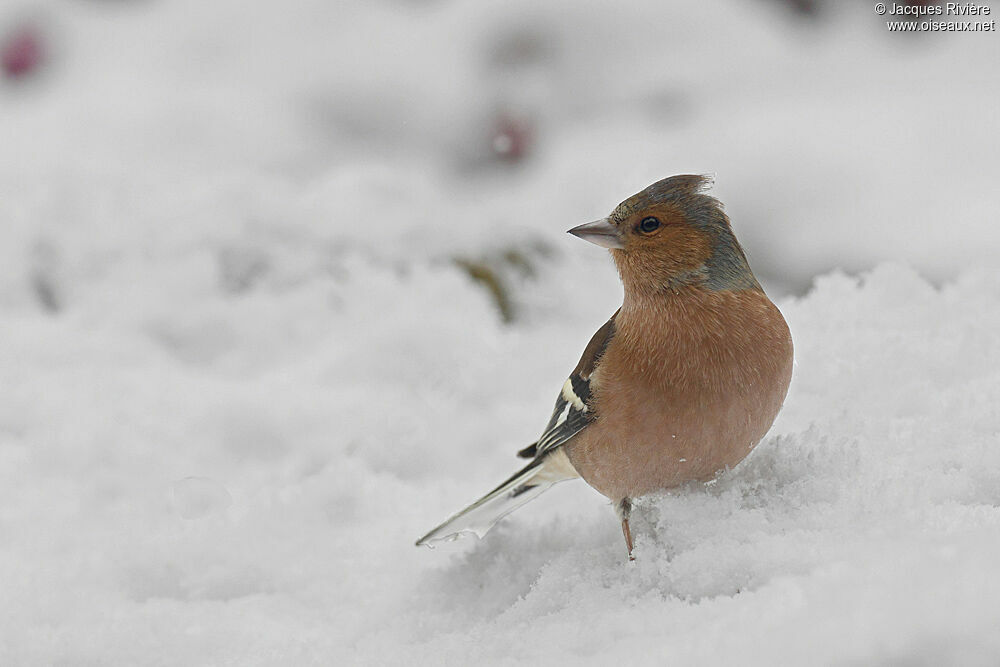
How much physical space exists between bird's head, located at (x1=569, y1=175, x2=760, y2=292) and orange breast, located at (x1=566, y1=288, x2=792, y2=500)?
0.05 metres

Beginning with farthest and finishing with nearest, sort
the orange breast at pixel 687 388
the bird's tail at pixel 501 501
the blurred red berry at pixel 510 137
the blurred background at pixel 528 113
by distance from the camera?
the blurred red berry at pixel 510 137 → the blurred background at pixel 528 113 → the bird's tail at pixel 501 501 → the orange breast at pixel 687 388

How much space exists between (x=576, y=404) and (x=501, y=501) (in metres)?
0.32

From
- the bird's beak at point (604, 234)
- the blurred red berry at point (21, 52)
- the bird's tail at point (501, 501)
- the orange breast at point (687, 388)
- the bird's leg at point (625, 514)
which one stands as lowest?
the blurred red berry at point (21, 52)

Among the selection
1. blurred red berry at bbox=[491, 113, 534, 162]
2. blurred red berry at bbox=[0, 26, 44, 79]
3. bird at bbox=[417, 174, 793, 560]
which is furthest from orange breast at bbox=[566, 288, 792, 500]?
blurred red berry at bbox=[0, 26, 44, 79]

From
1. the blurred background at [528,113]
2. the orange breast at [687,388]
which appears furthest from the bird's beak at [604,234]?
the blurred background at [528,113]

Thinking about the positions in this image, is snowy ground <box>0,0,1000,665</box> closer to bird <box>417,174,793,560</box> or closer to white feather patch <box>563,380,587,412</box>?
bird <box>417,174,793,560</box>

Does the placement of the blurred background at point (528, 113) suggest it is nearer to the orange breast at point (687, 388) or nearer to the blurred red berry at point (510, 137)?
the blurred red berry at point (510, 137)

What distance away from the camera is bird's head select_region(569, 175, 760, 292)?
203cm

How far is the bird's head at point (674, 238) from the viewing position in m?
2.03

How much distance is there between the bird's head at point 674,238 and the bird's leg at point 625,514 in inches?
18.9

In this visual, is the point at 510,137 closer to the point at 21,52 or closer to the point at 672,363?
the point at 21,52

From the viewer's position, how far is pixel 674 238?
2.04 m

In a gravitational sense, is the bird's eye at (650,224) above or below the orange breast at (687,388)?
above

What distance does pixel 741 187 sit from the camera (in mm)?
5332
